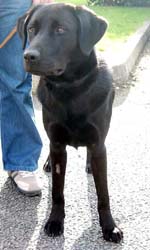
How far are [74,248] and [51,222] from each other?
0.81 feet

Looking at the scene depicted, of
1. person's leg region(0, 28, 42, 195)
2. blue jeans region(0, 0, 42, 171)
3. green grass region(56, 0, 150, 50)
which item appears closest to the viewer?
blue jeans region(0, 0, 42, 171)

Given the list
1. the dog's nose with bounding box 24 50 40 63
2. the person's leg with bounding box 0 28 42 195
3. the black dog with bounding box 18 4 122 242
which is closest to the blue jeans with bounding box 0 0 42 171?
the person's leg with bounding box 0 28 42 195

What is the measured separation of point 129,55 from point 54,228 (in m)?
4.11

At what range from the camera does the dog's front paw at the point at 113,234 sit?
3.06 m

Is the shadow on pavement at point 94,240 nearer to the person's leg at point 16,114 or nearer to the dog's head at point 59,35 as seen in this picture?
the person's leg at point 16,114

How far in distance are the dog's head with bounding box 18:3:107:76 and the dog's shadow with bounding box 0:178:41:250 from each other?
3.31 ft

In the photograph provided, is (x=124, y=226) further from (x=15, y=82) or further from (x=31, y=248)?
(x=15, y=82)

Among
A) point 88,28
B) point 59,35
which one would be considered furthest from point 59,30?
point 88,28

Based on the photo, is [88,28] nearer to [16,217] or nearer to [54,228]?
[54,228]

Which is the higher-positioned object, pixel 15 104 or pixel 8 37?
pixel 8 37

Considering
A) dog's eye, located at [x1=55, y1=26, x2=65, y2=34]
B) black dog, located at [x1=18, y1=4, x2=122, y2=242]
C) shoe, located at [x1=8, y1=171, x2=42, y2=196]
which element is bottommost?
shoe, located at [x1=8, y1=171, x2=42, y2=196]

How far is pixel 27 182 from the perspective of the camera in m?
3.66

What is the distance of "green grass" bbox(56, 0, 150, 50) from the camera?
7959mm

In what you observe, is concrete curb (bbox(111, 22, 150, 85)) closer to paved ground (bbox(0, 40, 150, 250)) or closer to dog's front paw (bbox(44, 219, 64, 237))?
paved ground (bbox(0, 40, 150, 250))
